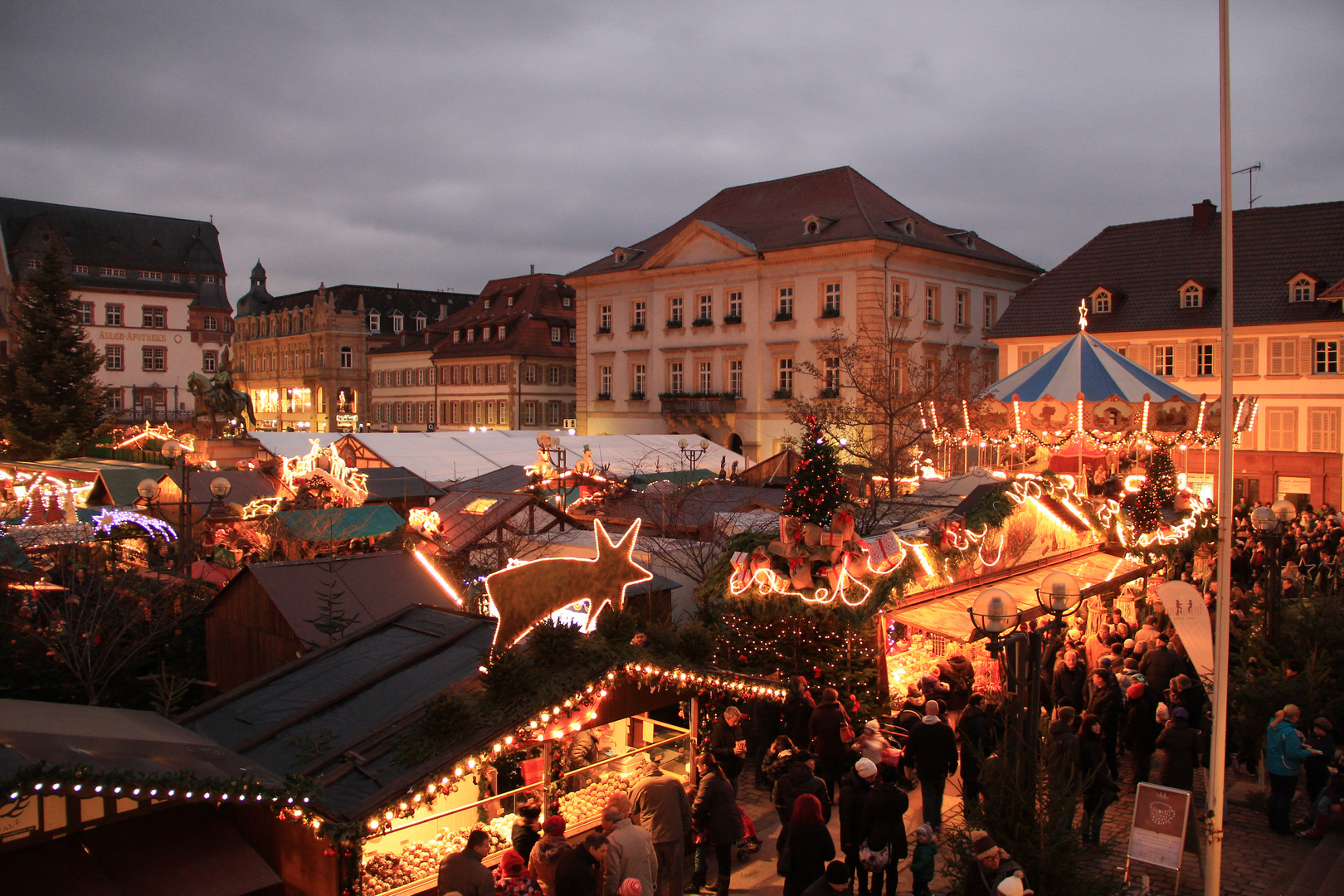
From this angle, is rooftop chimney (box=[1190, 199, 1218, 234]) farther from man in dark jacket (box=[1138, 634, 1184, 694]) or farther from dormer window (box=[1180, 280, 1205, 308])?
man in dark jacket (box=[1138, 634, 1184, 694])

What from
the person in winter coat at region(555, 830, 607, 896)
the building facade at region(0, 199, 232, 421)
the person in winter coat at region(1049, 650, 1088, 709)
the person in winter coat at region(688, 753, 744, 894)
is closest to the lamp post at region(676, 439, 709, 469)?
the person in winter coat at region(1049, 650, 1088, 709)

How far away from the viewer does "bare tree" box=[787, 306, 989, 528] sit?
77.8ft

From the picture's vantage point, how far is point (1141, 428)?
1448 cm

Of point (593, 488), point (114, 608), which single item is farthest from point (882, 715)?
point (593, 488)

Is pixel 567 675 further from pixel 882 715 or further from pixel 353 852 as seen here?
pixel 882 715

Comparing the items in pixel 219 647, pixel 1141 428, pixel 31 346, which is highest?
pixel 31 346

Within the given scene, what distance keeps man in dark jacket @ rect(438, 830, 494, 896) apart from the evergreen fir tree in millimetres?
33641

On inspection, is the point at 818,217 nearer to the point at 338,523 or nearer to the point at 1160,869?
the point at 338,523

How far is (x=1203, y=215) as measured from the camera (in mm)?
33781

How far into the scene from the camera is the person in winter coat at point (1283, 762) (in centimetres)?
870

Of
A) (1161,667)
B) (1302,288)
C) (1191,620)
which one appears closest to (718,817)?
(1191,620)

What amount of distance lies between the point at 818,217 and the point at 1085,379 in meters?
25.3

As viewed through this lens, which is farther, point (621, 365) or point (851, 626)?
point (621, 365)

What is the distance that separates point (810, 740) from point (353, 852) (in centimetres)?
536
